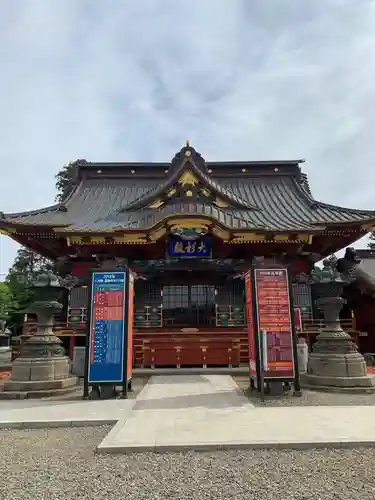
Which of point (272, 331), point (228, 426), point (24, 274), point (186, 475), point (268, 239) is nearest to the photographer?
Answer: point (186, 475)

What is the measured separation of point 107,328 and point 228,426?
3.47m

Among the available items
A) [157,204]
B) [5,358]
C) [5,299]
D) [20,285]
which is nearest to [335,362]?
[157,204]

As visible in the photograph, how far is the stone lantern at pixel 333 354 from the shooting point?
25.7 ft

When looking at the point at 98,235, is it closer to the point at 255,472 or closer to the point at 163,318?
the point at 163,318

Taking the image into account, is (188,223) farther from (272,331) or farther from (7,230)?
(7,230)

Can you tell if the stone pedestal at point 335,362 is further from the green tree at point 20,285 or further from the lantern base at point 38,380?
the green tree at point 20,285

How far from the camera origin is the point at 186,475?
3369 mm

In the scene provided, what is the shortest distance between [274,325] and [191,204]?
23.0ft

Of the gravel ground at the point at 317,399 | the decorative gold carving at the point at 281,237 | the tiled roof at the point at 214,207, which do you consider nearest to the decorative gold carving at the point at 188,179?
the tiled roof at the point at 214,207

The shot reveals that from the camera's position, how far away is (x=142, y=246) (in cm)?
1314

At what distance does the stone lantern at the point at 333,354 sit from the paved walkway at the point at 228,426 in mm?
1894

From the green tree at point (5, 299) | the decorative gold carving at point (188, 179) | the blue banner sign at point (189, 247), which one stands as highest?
the decorative gold carving at point (188, 179)

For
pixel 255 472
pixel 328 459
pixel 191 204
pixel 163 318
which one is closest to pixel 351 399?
pixel 328 459

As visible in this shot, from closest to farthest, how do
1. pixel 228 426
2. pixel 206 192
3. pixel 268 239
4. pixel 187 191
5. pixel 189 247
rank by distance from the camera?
1. pixel 228 426
2. pixel 268 239
3. pixel 189 247
4. pixel 187 191
5. pixel 206 192
